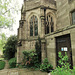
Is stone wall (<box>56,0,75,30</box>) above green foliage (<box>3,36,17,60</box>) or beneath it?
above

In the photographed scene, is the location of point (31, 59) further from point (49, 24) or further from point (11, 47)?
point (11, 47)

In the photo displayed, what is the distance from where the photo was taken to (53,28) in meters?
10.9

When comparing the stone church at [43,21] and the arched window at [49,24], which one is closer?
the stone church at [43,21]

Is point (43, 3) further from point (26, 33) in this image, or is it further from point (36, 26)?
point (26, 33)

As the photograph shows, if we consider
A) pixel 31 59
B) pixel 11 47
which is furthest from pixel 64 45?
pixel 11 47

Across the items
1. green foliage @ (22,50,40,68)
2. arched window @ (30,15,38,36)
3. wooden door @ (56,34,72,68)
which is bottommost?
green foliage @ (22,50,40,68)

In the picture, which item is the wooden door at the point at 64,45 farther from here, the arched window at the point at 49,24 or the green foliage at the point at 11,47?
the green foliage at the point at 11,47

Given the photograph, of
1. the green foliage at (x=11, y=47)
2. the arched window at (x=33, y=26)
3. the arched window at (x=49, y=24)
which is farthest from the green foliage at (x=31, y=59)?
the green foliage at (x=11, y=47)

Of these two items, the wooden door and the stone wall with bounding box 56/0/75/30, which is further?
the stone wall with bounding box 56/0/75/30

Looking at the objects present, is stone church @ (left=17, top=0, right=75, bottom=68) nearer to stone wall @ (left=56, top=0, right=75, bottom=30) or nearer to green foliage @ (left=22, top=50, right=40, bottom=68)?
stone wall @ (left=56, top=0, right=75, bottom=30)

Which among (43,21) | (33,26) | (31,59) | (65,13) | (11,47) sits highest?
(65,13)

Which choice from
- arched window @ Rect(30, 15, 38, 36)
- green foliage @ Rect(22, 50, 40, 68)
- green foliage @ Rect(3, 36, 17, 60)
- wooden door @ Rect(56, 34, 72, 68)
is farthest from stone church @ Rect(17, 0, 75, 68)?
green foliage @ Rect(3, 36, 17, 60)

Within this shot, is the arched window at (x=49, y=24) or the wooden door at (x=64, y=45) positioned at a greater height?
the arched window at (x=49, y=24)

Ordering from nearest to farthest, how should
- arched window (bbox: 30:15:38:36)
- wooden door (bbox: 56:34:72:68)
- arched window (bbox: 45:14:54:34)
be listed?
wooden door (bbox: 56:34:72:68) → arched window (bbox: 30:15:38:36) → arched window (bbox: 45:14:54:34)
